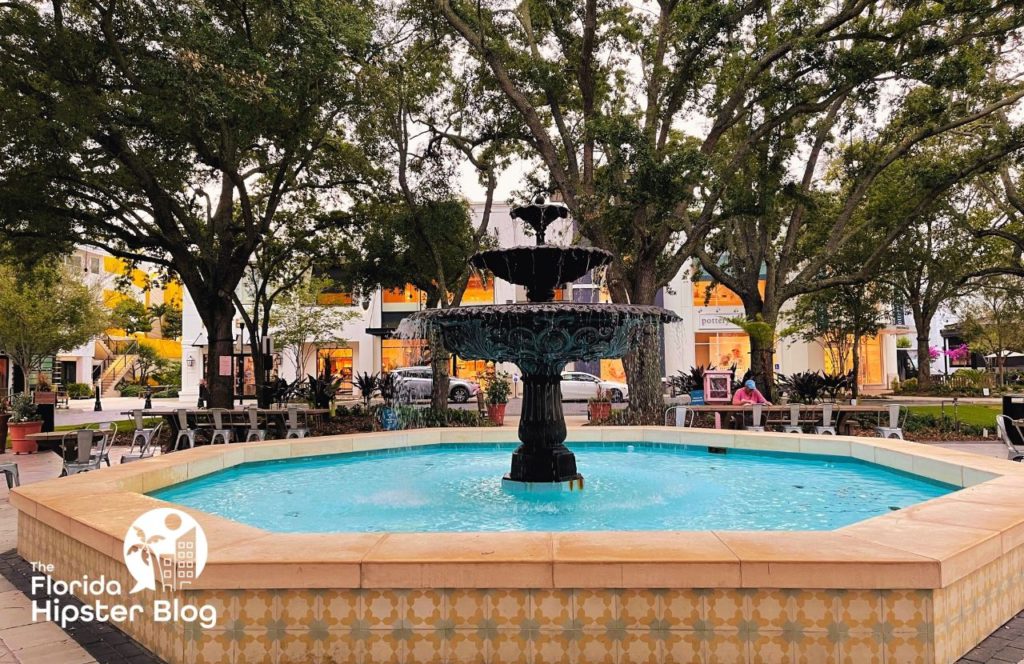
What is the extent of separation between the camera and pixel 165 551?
12.3ft

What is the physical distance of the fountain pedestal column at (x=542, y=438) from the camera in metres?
7.87

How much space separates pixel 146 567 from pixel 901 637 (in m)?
3.91

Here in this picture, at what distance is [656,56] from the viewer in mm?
15883

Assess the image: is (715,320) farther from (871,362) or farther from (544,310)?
(544,310)

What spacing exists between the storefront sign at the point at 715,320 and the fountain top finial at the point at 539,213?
31.8 m

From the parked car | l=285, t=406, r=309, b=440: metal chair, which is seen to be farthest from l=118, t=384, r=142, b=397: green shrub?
l=285, t=406, r=309, b=440: metal chair

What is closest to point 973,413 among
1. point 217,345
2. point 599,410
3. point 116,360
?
point 599,410

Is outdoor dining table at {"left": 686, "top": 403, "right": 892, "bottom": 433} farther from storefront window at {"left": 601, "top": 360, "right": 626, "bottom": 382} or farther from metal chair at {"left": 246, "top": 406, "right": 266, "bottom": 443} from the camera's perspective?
storefront window at {"left": 601, "top": 360, "right": 626, "bottom": 382}

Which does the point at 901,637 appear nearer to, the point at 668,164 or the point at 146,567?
the point at 146,567

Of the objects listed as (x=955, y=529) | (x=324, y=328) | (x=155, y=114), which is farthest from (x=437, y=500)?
(x=324, y=328)

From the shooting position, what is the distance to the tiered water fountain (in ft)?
24.4

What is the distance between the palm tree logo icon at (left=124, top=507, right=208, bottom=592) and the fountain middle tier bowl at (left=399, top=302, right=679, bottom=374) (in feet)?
12.5

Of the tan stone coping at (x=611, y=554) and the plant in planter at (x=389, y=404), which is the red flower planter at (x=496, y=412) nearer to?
the plant in planter at (x=389, y=404)

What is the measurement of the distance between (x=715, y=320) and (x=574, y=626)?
36795mm
